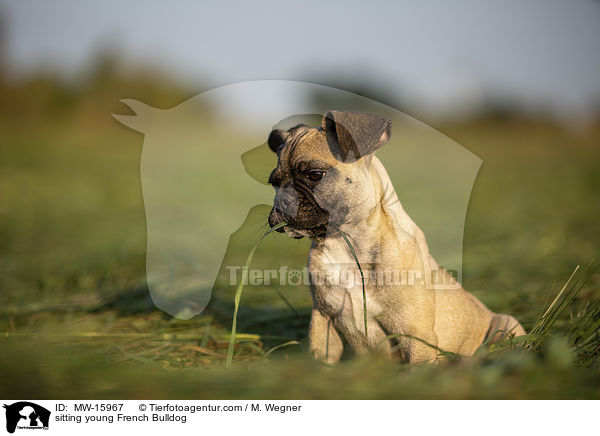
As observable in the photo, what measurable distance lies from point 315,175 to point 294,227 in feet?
1.25

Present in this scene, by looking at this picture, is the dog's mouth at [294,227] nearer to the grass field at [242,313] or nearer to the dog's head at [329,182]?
the dog's head at [329,182]

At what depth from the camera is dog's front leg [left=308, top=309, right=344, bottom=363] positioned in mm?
3178

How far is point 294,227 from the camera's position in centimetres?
308

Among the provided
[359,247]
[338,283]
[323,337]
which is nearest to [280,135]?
[359,247]

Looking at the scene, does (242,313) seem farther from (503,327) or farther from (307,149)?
(503,327)

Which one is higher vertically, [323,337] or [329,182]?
[329,182]

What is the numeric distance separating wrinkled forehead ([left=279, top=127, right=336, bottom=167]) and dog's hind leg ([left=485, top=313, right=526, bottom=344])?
5.68 feet

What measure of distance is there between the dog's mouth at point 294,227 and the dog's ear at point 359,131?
508mm

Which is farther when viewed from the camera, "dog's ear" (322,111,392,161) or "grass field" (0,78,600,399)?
"dog's ear" (322,111,392,161)

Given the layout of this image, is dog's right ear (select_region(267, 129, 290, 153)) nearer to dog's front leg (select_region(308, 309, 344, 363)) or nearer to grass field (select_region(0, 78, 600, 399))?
grass field (select_region(0, 78, 600, 399))

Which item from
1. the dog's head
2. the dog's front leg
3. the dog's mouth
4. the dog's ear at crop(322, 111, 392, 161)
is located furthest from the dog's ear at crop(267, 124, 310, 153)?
the dog's front leg

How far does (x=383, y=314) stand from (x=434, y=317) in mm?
373

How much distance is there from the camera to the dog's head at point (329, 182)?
9.78ft

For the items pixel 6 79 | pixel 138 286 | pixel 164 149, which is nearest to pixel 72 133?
pixel 6 79
